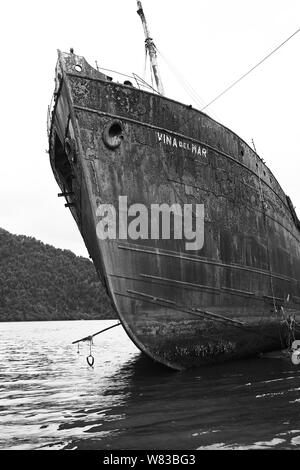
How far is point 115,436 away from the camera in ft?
16.5

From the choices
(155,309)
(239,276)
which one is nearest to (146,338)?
(155,309)

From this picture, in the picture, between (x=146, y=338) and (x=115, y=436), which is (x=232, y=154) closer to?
(x=146, y=338)

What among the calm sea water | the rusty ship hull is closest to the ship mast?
the rusty ship hull

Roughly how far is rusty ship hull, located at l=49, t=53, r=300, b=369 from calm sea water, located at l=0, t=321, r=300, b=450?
3.19 ft

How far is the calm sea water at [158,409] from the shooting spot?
4867 mm

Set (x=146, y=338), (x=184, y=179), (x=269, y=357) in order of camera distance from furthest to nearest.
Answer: (x=269, y=357)
(x=184, y=179)
(x=146, y=338)

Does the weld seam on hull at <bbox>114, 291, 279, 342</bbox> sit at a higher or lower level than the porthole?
lower

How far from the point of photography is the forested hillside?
96.7 m

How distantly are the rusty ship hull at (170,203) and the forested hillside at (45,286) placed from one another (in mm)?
84190

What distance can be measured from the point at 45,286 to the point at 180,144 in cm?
9818

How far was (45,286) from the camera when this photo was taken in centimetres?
10369

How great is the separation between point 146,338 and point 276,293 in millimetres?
5258

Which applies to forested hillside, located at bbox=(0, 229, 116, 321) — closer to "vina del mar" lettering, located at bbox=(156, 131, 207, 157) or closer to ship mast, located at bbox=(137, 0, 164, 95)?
ship mast, located at bbox=(137, 0, 164, 95)

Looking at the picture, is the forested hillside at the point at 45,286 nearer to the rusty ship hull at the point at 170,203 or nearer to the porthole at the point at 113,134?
the rusty ship hull at the point at 170,203
